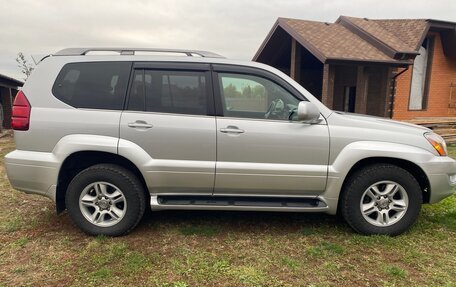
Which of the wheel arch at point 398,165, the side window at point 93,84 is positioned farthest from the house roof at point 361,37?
the side window at point 93,84

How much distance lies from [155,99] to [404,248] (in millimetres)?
2990

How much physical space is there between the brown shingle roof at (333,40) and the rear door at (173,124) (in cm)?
834

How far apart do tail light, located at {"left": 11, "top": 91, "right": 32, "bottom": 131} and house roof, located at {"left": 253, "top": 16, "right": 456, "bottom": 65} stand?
9.27 m

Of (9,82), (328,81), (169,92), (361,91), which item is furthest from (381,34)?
(9,82)

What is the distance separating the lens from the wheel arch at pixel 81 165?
12.0 ft

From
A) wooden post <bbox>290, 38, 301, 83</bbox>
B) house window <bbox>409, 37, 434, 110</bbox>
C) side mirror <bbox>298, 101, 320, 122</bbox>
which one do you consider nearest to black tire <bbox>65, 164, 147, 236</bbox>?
side mirror <bbox>298, 101, 320, 122</bbox>

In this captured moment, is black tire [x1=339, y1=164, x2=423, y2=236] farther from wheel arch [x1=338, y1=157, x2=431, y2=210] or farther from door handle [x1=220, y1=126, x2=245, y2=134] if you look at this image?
door handle [x1=220, y1=126, x2=245, y2=134]

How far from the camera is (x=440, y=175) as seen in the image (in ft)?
12.0

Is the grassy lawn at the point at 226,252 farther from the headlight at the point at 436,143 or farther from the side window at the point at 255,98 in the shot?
the side window at the point at 255,98

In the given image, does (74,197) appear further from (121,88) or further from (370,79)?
(370,79)

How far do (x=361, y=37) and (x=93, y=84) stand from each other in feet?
40.3

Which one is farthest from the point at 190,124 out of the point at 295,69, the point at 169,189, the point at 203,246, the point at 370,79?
the point at 370,79

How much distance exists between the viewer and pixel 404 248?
137 inches

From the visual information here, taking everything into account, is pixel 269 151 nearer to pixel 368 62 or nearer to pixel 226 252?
pixel 226 252
